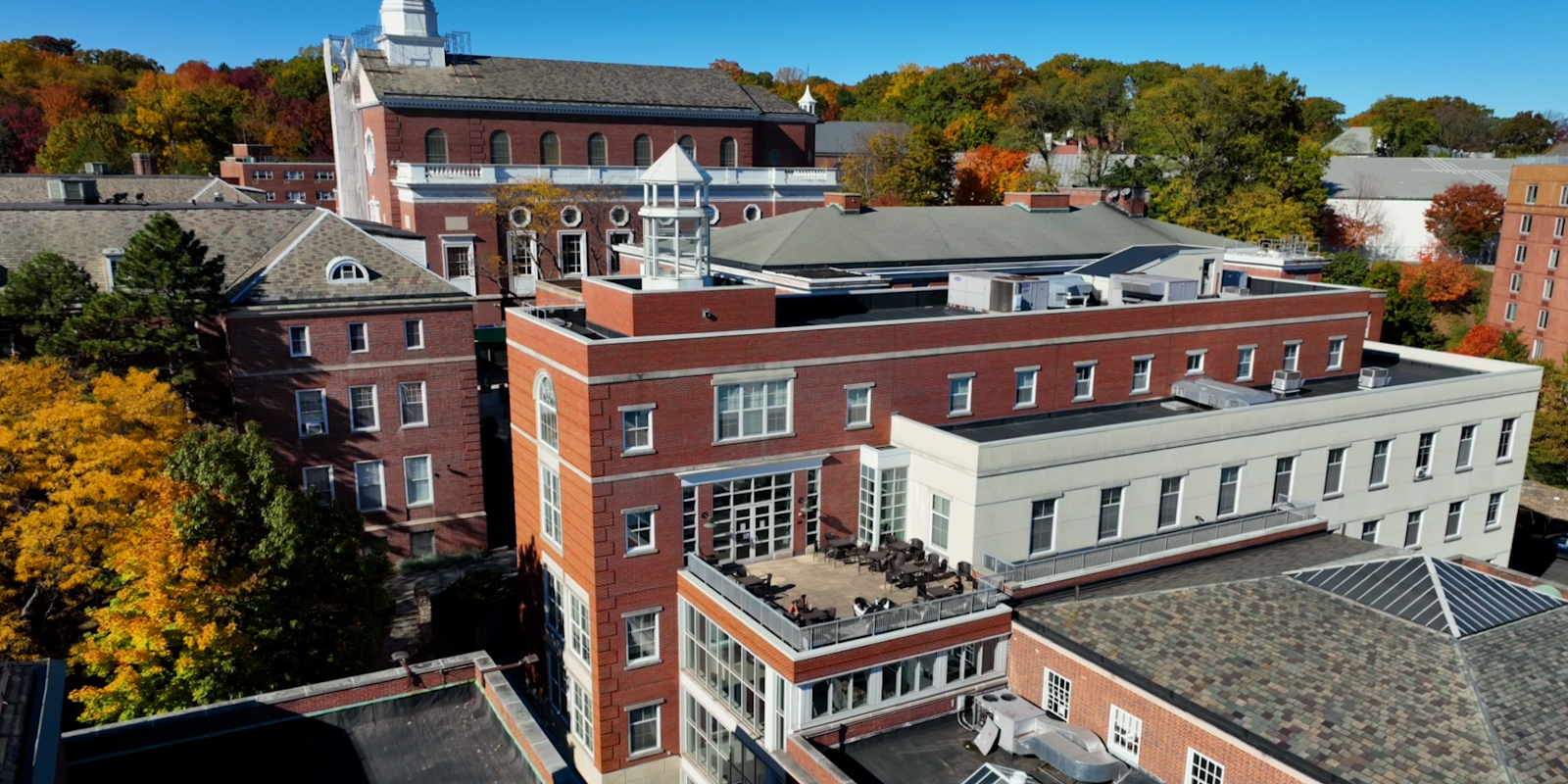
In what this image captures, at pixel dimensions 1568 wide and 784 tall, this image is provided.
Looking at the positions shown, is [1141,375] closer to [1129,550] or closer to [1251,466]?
[1251,466]

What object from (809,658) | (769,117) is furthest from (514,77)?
(809,658)

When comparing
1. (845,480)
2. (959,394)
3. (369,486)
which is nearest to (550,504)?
(845,480)

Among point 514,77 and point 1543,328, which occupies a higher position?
point 514,77

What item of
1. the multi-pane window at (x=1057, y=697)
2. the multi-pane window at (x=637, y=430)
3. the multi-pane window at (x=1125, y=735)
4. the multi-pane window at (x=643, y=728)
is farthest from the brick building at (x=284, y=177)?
the multi-pane window at (x=1125, y=735)

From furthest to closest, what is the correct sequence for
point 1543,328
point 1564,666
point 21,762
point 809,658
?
point 1543,328 → point 809,658 → point 1564,666 → point 21,762

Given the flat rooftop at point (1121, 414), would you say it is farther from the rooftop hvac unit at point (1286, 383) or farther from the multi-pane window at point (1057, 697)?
the multi-pane window at point (1057, 697)

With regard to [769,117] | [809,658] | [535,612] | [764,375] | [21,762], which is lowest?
[535,612]

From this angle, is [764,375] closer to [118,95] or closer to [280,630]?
[280,630]
